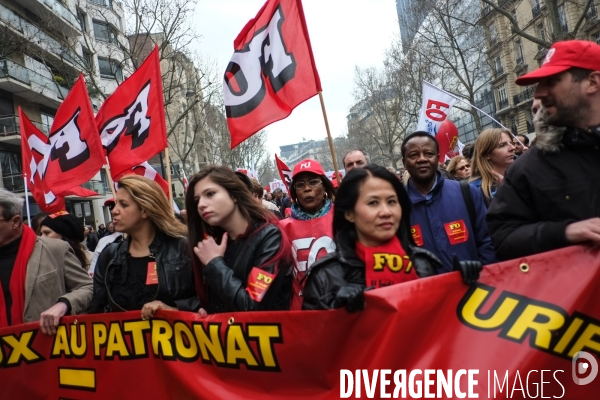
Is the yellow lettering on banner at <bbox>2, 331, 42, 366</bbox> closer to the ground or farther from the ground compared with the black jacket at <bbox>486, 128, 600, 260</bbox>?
closer to the ground

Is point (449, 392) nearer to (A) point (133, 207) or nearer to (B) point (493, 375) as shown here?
(B) point (493, 375)

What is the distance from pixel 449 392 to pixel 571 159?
108 centimetres

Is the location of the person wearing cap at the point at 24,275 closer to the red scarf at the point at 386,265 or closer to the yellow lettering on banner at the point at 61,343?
the yellow lettering on banner at the point at 61,343

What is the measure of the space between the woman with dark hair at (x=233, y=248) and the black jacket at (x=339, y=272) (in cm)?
26

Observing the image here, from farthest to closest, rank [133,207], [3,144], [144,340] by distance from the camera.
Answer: [3,144] → [133,207] → [144,340]

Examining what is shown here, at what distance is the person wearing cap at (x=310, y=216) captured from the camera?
4.06 m

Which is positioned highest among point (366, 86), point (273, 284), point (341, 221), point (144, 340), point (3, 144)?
point (366, 86)

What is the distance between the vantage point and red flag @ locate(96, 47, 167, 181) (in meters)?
4.97

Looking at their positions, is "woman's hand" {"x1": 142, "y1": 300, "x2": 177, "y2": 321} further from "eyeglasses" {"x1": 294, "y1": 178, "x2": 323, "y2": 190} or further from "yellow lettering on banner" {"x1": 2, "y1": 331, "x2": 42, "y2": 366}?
"eyeglasses" {"x1": 294, "y1": 178, "x2": 323, "y2": 190}

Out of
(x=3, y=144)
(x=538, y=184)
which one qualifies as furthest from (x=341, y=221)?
(x=3, y=144)

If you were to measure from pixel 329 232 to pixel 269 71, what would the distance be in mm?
1386

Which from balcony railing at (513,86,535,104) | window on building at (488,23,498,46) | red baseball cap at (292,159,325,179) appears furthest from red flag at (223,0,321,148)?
balcony railing at (513,86,535,104)

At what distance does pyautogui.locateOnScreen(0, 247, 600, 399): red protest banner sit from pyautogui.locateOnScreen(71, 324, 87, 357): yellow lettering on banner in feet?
2.15

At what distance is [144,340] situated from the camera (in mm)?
2865
